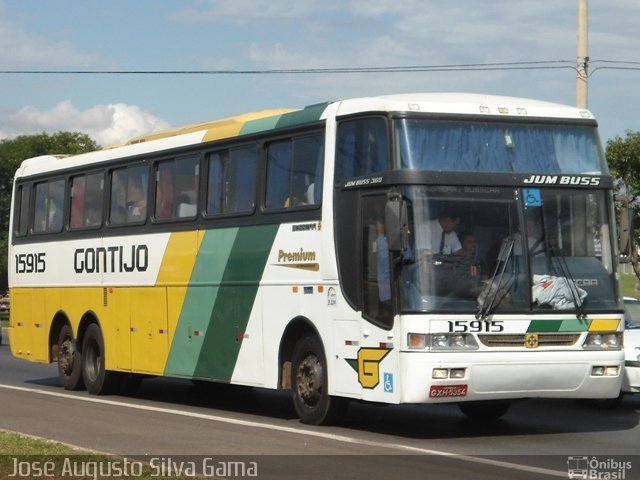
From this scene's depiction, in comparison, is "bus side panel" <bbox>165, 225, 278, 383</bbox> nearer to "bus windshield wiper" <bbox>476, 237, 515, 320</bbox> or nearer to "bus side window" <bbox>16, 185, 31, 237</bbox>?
"bus windshield wiper" <bbox>476, 237, 515, 320</bbox>

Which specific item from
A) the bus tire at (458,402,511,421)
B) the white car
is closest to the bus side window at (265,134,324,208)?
the bus tire at (458,402,511,421)

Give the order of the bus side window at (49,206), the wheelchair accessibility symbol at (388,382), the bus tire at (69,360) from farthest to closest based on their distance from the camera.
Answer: the bus side window at (49,206) → the bus tire at (69,360) → the wheelchair accessibility symbol at (388,382)

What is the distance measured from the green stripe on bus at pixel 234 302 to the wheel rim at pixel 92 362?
3.52 meters

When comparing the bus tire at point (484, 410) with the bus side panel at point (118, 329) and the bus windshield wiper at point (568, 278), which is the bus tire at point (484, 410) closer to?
the bus windshield wiper at point (568, 278)

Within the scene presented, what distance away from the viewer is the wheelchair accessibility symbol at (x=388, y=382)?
13.1 metres

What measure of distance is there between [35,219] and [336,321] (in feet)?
31.3

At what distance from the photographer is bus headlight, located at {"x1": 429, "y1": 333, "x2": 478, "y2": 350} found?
12852 millimetres

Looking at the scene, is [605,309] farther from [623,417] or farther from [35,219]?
[35,219]

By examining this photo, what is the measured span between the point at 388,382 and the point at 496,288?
1.43m

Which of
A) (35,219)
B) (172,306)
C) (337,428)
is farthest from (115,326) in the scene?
(337,428)

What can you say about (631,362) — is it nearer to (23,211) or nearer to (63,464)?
(63,464)

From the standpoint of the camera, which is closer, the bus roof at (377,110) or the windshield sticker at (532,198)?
the windshield sticker at (532,198)

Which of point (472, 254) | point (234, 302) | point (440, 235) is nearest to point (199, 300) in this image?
point (234, 302)

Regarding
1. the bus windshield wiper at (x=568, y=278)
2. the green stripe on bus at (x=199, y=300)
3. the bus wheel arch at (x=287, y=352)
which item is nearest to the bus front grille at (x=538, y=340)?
the bus windshield wiper at (x=568, y=278)
